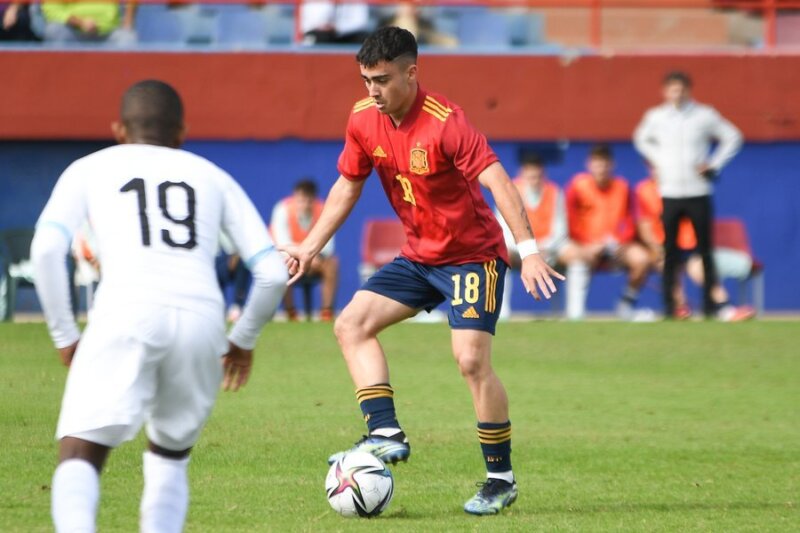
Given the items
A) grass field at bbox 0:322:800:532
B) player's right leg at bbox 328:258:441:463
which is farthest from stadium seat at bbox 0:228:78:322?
player's right leg at bbox 328:258:441:463

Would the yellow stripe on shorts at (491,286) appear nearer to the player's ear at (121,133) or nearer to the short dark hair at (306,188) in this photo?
the player's ear at (121,133)

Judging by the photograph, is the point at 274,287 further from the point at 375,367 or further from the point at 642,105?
the point at 642,105

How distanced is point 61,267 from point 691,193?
11.8 m

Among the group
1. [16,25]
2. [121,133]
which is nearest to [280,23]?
[16,25]

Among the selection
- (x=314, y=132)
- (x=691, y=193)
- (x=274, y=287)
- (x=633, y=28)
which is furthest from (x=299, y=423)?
(x=633, y=28)

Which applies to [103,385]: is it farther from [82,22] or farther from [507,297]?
[82,22]

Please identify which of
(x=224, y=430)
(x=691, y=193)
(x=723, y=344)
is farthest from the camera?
(x=691, y=193)

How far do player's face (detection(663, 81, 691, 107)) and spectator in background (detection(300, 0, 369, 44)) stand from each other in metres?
5.01

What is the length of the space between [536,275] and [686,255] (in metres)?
10.9

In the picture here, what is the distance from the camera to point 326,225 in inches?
299

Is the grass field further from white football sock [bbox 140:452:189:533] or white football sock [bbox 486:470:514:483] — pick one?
white football sock [bbox 140:452:189:533]

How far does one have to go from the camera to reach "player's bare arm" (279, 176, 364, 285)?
734 centimetres

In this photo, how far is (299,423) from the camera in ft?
31.8

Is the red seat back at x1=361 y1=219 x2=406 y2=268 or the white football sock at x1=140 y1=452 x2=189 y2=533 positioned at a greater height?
the white football sock at x1=140 y1=452 x2=189 y2=533
